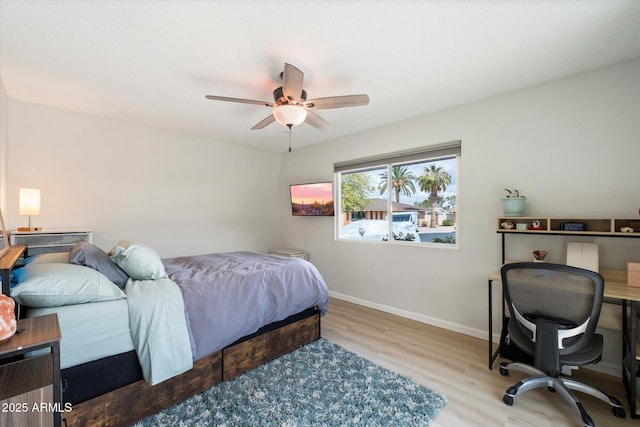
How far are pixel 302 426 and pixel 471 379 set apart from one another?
138cm

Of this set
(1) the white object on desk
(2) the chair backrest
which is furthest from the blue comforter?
(1) the white object on desk

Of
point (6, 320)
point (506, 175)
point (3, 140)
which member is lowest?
point (6, 320)

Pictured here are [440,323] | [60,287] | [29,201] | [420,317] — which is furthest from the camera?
[420,317]

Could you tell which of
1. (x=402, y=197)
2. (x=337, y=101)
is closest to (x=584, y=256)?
(x=402, y=197)

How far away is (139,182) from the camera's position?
351 centimetres

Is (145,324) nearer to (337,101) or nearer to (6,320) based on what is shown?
(6,320)

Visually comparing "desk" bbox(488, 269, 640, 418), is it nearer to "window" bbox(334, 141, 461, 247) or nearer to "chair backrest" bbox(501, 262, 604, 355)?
"chair backrest" bbox(501, 262, 604, 355)

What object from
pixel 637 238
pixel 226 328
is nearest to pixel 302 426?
pixel 226 328

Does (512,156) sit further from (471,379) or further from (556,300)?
(471,379)

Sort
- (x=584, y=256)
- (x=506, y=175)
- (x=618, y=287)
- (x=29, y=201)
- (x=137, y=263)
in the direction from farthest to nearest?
(x=506, y=175)
(x=29, y=201)
(x=584, y=256)
(x=137, y=263)
(x=618, y=287)

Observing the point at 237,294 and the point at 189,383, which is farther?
the point at 237,294

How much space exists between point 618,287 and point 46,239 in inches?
189

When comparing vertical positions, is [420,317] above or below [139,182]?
below

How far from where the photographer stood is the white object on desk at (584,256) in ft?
6.79
